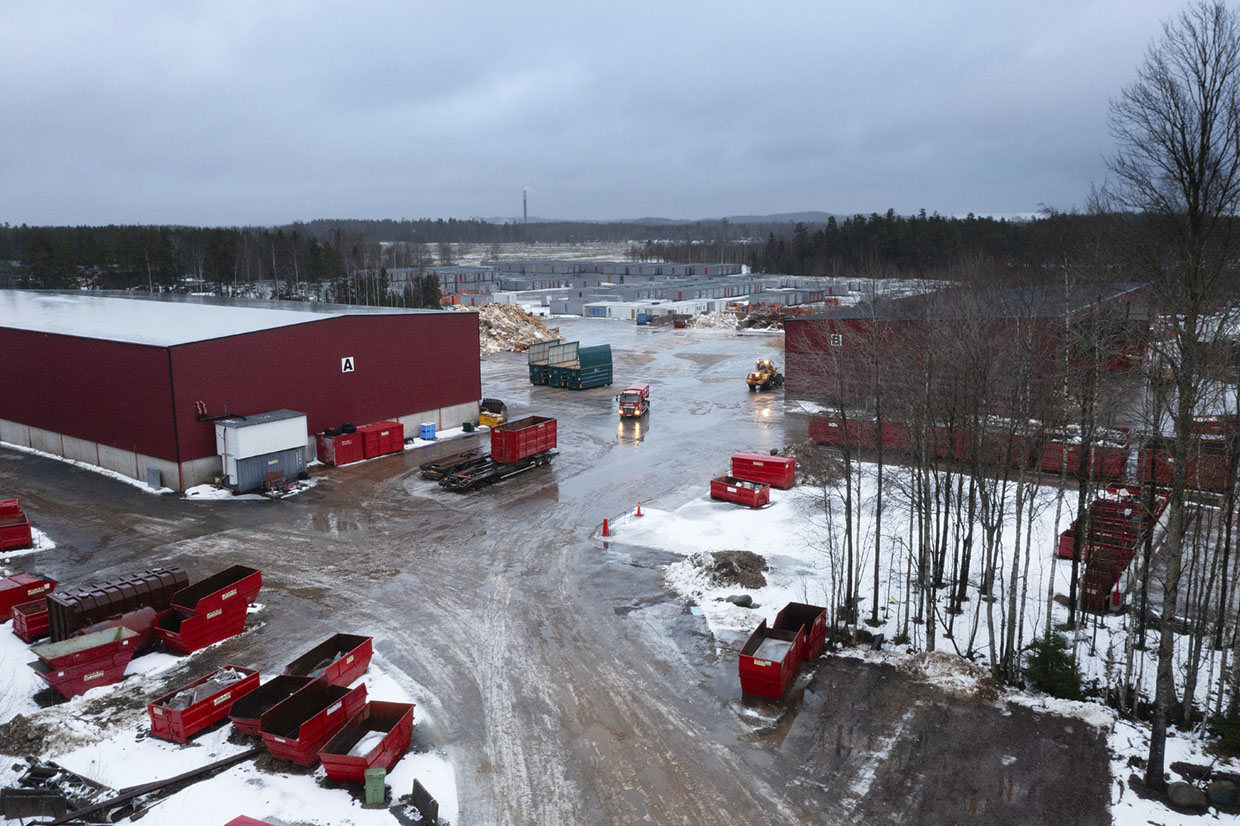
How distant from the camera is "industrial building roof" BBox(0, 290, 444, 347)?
1321 inches

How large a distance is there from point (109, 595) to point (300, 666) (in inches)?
220

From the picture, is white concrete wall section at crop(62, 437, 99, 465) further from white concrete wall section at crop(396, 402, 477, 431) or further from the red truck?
the red truck

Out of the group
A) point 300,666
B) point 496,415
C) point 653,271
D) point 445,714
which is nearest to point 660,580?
point 445,714

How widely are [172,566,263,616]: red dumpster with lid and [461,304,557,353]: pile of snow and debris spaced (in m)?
50.0

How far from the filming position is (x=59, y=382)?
34031mm

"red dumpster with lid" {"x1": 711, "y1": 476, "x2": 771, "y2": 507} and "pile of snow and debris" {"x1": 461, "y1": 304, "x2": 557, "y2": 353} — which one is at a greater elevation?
"pile of snow and debris" {"x1": 461, "y1": 304, "x2": 557, "y2": 353}

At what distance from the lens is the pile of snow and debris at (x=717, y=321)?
8624 centimetres

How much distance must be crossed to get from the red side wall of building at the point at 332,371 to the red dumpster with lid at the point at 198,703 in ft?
53.2

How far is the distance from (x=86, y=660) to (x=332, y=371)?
65.4ft

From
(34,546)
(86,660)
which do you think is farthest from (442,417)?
(86,660)

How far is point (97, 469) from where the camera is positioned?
3262 cm

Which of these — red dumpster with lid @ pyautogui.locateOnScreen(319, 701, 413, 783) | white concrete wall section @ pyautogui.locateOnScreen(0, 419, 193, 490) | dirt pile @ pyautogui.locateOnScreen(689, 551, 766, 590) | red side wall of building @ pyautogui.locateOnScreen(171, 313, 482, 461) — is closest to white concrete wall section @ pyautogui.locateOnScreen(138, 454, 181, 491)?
white concrete wall section @ pyautogui.locateOnScreen(0, 419, 193, 490)

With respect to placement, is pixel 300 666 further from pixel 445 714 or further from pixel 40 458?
pixel 40 458

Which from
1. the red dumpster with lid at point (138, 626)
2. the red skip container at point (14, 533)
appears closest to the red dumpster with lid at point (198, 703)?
the red dumpster with lid at point (138, 626)
